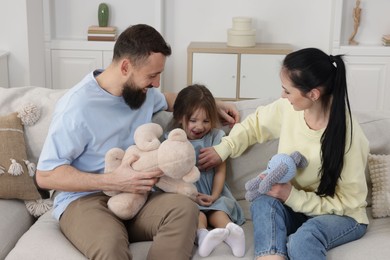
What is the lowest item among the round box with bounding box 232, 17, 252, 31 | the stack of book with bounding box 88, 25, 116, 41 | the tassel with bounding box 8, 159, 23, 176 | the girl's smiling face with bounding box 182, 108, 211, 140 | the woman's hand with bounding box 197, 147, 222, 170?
the tassel with bounding box 8, 159, 23, 176

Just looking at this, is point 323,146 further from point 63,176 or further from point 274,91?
point 274,91

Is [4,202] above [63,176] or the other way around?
the other way around

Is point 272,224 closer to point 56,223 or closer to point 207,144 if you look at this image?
point 207,144

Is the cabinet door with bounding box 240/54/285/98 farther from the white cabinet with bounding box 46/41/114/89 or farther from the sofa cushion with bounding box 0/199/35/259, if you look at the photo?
the sofa cushion with bounding box 0/199/35/259

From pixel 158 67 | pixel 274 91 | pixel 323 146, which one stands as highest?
pixel 158 67

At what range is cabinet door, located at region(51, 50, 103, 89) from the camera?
4.74 m

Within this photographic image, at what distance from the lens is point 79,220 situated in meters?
1.94

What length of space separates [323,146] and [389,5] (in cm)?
297

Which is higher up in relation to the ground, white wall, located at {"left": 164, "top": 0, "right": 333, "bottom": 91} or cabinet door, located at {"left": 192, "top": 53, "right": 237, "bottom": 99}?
white wall, located at {"left": 164, "top": 0, "right": 333, "bottom": 91}

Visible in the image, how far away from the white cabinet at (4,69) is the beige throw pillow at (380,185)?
2.51m

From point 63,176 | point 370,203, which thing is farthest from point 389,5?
point 63,176

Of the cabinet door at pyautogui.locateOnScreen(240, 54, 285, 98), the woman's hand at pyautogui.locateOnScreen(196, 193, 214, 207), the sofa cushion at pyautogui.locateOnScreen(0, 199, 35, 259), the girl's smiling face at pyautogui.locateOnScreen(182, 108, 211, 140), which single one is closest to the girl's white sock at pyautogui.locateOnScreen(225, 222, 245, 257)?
the woman's hand at pyautogui.locateOnScreen(196, 193, 214, 207)

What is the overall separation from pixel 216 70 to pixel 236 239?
105 inches

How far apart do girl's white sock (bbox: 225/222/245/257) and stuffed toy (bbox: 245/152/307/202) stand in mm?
181
